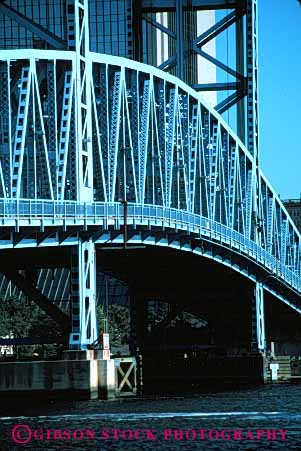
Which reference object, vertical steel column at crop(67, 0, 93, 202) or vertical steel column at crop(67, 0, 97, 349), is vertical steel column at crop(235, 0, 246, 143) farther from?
vertical steel column at crop(67, 0, 97, 349)

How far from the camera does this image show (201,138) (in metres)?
156

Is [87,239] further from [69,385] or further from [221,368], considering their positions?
[221,368]

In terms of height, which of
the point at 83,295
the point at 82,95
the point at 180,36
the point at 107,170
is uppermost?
the point at 180,36

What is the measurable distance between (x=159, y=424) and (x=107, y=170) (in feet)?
138

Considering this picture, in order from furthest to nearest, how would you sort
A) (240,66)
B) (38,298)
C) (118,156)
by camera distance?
(240,66), (118,156), (38,298)

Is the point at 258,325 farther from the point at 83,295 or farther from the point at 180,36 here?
the point at 83,295

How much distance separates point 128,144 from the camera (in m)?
140

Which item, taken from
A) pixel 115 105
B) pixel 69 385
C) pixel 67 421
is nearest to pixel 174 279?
pixel 115 105

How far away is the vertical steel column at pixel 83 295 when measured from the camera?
12412cm

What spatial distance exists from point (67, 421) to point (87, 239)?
26.3 m

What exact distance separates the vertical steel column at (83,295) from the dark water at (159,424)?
19.7ft

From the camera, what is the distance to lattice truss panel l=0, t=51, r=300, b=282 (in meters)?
126

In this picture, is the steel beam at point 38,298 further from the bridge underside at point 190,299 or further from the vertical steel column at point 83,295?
the bridge underside at point 190,299

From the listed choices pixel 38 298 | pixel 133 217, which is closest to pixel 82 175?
pixel 133 217
